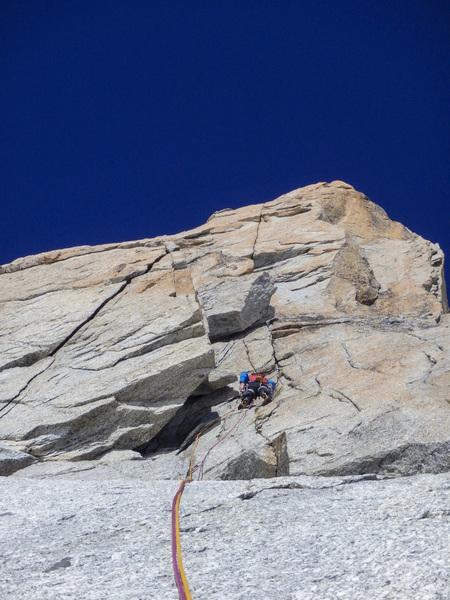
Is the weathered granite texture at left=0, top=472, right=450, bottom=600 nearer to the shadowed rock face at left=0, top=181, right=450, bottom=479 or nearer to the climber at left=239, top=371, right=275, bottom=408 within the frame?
the shadowed rock face at left=0, top=181, right=450, bottom=479

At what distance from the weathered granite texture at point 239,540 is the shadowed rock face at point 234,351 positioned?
2.70 m

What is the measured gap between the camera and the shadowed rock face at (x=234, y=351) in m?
13.5

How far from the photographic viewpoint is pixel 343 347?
18.4 meters

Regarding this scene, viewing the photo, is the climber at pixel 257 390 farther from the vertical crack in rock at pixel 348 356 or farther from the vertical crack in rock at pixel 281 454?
the vertical crack in rock at pixel 281 454

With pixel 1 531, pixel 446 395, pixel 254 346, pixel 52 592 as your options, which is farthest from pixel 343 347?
pixel 52 592

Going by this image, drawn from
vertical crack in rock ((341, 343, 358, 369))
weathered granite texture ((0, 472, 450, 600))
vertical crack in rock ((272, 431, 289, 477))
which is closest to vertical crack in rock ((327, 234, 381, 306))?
vertical crack in rock ((341, 343, 358, 369))

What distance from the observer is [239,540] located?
7.99 meters

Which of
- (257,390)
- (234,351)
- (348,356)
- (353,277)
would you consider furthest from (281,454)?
(353,277)

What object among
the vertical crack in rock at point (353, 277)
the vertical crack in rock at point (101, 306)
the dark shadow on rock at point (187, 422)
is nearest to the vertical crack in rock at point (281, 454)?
the dark shadow on rock at point (187, 422)

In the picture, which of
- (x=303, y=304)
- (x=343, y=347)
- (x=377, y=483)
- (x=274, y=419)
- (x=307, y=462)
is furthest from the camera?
(x=303, y=304)

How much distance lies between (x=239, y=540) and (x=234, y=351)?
1313 centimetres

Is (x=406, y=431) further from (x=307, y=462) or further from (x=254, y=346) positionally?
(x=254, y=346)

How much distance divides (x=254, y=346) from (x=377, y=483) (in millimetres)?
10802

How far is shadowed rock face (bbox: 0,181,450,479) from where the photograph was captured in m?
13.5
